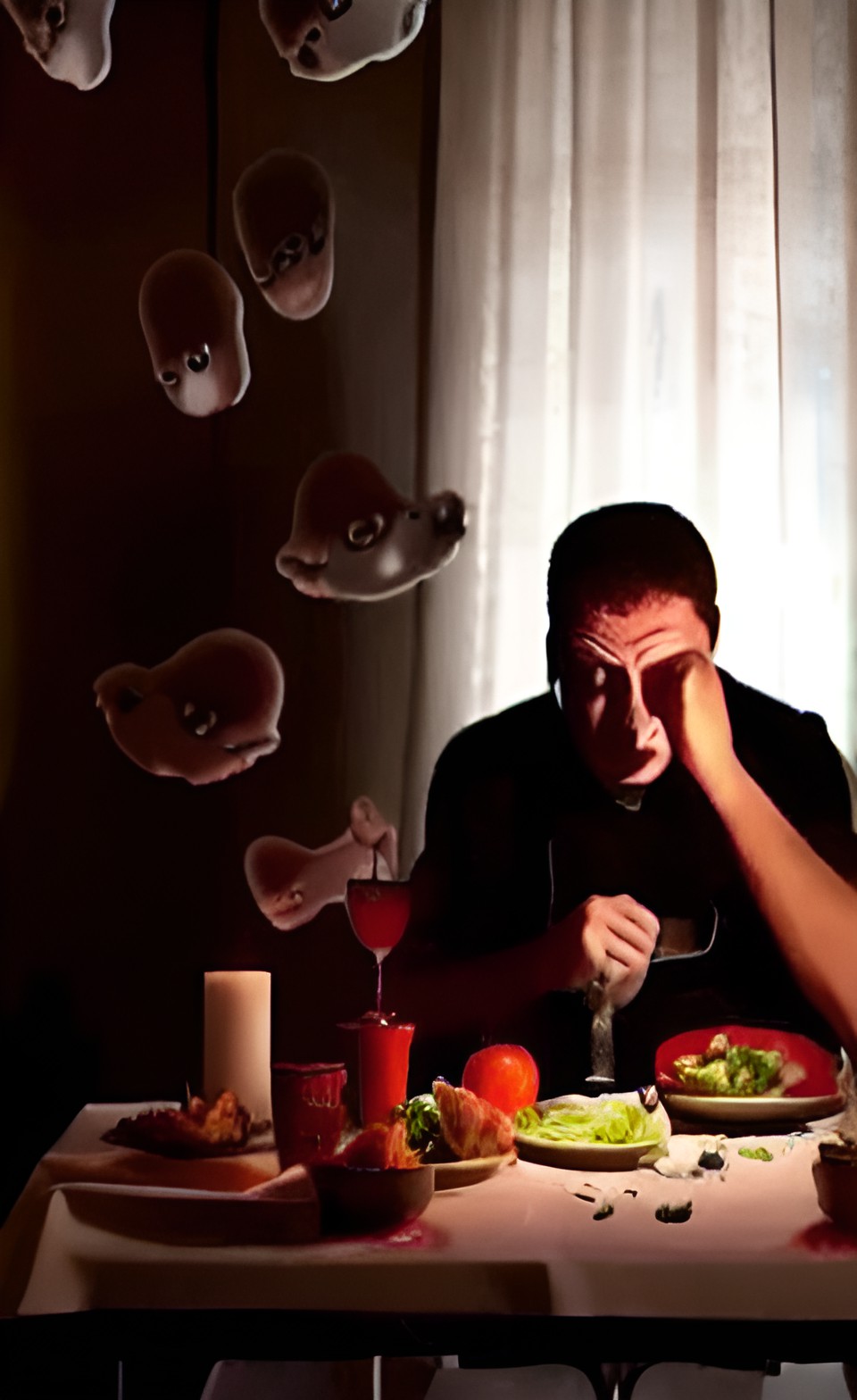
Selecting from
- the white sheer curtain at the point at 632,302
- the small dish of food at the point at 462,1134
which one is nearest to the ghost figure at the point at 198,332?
the white sheer curtain at the point at 632,302

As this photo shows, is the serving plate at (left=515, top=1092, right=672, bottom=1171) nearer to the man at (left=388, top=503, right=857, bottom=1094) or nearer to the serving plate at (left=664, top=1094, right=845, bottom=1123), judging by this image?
the serving plate at (left=664, top=1094, right=845, bottom=1123)

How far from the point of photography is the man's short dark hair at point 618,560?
217cm

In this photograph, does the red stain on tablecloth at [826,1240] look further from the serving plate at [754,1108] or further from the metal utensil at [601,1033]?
the metal utensil at [601,1033]

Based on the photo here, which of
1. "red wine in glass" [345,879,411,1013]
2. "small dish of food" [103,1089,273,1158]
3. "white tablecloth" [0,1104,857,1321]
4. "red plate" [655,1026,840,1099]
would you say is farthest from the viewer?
"red wine in glass" [345,879,411,1013]

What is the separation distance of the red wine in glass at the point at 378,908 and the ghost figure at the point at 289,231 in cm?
107

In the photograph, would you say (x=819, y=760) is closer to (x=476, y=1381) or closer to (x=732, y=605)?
(x=732, y=605)

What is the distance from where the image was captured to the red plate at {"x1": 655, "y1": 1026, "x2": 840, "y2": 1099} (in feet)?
4.84

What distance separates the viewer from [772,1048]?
61.7 inches

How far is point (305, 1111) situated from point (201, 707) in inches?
41.8

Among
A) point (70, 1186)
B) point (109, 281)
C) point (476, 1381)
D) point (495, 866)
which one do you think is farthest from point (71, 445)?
point (476, 1381)

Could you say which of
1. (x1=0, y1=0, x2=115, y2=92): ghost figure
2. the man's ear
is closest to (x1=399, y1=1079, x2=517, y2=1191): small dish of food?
the man's ear

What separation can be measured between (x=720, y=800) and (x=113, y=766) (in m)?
1.01

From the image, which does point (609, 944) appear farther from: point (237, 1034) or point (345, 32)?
point (345, 32)

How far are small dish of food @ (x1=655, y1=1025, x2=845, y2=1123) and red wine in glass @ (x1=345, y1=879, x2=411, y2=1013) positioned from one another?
36 centimetres
